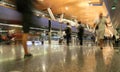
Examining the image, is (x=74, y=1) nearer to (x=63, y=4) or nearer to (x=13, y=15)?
(x=63, y=4)

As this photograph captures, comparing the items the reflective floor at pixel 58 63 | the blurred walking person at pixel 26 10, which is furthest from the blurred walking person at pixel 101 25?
the blurred walking person at pixel 26 10

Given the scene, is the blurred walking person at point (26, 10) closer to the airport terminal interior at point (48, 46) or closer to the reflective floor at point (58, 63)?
the airport terminal interior at point (48, 46)

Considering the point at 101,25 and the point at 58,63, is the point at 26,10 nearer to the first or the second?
the point at 58,63

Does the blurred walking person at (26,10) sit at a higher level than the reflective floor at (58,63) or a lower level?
higher

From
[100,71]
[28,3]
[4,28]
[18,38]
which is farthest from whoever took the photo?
[18,38]

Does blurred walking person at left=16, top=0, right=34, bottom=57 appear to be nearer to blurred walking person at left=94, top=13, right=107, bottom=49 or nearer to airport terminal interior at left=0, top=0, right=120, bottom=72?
airport terminal interior at left=0, top=0, right=120, bottom=72

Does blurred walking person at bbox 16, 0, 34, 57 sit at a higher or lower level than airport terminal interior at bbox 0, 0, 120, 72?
higher

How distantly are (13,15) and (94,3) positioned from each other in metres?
16.3

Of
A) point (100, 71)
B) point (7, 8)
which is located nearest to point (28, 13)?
point (100, 71)

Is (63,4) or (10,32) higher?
(63,4)

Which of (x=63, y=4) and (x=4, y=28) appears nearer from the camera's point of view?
(x=4, y=28)

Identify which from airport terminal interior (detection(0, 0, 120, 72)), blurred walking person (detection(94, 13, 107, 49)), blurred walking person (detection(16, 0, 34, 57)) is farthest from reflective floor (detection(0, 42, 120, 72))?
blurred walking person (detection(94, 13, 107, 49))

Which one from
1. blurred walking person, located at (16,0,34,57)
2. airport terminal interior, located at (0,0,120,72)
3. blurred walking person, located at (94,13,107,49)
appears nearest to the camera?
airport terminal interior, located at (0,0,120,72)

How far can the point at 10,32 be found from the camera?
1491cm
